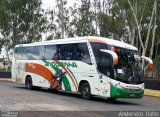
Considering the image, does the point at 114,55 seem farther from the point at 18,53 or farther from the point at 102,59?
the point at 18,53

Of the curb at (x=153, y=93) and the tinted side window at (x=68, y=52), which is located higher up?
the tinted side window at (x=68, y=52)

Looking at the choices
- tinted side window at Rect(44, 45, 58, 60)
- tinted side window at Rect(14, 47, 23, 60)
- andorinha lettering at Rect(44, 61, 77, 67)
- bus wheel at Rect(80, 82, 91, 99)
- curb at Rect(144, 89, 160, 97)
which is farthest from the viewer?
tinted side window at Rect(14, 47, 23, 60)

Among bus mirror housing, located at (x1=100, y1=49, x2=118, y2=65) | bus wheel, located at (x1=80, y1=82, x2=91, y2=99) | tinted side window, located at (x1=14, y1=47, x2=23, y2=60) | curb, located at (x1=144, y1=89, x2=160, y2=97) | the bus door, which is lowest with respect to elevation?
curb, located at (x1=144, y1=89, x2=160, y2=97)

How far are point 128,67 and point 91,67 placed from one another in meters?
2.05

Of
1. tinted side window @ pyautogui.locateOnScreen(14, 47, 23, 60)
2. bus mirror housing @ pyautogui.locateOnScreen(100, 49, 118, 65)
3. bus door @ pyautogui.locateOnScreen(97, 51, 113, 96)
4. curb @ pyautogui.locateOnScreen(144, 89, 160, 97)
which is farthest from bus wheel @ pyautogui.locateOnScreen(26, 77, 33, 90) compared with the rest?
bus mirror housing @ pyautogui.locateOnScreen(100, 49, 118, 65)

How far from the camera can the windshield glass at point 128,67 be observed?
66.5ft

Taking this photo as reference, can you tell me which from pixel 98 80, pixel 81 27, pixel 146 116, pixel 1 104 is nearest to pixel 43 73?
pixel 98 80

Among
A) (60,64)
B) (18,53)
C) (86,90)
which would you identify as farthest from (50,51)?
(18,53)

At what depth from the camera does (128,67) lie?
20.6 meters

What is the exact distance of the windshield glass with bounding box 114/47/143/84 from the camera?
20.3 metres

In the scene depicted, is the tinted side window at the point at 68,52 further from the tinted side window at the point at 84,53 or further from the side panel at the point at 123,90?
the side panel at the point at 123,90

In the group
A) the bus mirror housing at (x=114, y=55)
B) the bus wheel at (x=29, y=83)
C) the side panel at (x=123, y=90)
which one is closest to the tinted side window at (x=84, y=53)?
the bus mirror housing at (x=114, y=55)

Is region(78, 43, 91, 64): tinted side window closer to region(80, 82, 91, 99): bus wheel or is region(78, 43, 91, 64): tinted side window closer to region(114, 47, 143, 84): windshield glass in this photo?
region(80, 82, 91, 99): bus wheel

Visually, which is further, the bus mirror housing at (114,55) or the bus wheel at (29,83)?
the bus wheel at (29,83)
